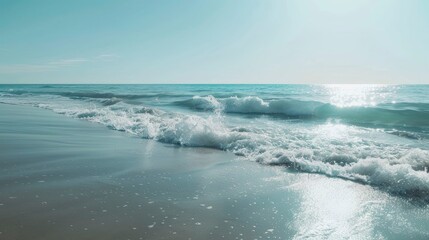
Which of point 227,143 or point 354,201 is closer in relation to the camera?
point 354,201

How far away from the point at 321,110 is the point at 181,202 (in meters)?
17.9

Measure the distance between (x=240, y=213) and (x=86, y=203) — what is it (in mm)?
2062

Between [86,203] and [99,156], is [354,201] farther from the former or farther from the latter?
[99,156]

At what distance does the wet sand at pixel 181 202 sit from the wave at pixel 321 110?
12074 millimetres

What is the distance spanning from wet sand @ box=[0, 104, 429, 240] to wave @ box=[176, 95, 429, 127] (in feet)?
39.6

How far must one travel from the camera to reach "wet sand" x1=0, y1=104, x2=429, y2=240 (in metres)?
3.97

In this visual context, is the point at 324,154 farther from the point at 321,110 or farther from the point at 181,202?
the point at 321,110

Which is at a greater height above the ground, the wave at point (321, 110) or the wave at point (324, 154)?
the wave at point (324, 154)

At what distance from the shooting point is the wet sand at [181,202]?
13.0 ft

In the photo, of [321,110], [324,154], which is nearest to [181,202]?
[324,154]

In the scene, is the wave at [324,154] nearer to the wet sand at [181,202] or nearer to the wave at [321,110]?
the wet sand at [181,202]

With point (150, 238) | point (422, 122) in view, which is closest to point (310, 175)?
point (150, 238)

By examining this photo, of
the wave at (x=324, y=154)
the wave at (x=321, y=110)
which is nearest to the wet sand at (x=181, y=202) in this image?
the wave at (x=324, y=154)

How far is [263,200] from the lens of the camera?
5129mm
